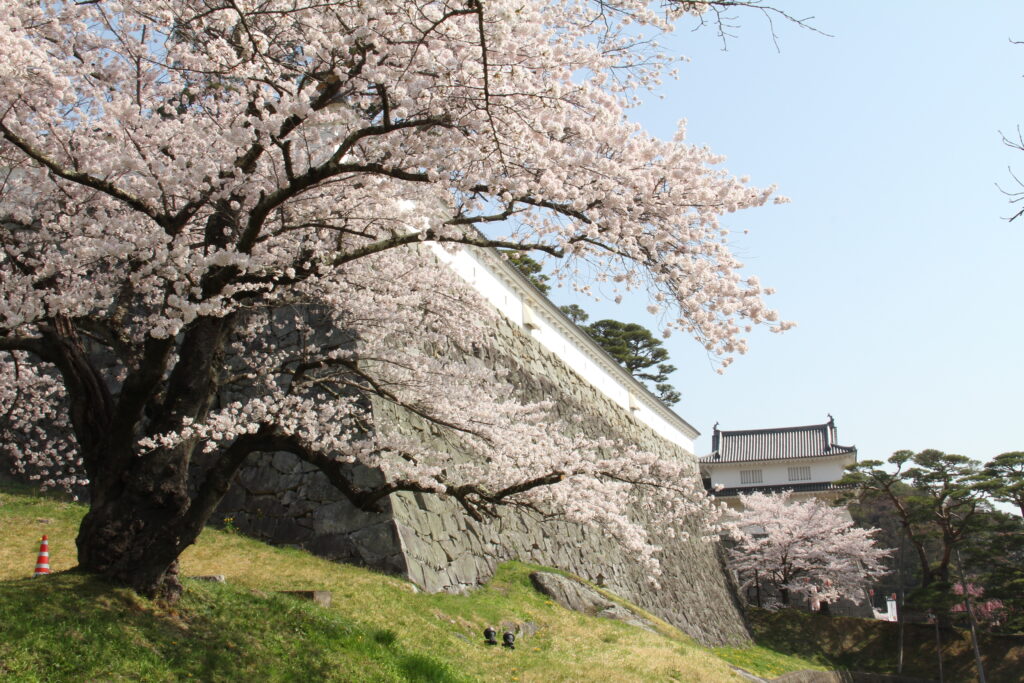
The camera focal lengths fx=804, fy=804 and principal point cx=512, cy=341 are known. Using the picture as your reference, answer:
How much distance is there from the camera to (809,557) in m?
29.5

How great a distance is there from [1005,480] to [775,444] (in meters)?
15.4

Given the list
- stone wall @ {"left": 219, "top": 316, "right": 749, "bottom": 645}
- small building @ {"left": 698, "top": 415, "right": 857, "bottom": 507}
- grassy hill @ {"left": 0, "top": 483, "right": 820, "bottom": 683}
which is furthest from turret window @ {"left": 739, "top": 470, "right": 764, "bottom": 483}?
grassy hill @ {"left": 0, "top": 483, "right": 820, "bottom": 683}

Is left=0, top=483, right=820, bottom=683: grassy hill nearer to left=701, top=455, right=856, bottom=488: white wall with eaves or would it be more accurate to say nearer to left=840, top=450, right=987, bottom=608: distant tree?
left=840, top=450, right=987, bottom=608: distant tree

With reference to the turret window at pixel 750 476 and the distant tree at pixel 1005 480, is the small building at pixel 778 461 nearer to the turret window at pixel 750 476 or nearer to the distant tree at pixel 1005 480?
the turret window at pixel 750 476

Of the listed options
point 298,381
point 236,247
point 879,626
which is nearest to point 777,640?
point 879,626

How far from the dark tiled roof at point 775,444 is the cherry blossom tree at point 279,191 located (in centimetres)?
3274

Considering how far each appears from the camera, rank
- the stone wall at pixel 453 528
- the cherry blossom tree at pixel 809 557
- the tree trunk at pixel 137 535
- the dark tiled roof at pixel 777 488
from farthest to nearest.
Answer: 1. the dark tiled roof at pixel 777 488
2. the cherry blossom tree at pixel 809 557
3. the stone wall at pixel 453 528
4. the tree trunk at pixel 137 535

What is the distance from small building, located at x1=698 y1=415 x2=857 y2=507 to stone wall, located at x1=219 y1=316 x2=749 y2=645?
1794 centimetres

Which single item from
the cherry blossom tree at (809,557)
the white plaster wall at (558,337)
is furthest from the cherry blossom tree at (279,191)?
the cherry blossom tree at (809,557)

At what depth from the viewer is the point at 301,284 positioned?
7.62m

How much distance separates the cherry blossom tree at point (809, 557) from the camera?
95.0 ft

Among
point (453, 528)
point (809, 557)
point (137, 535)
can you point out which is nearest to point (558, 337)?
point (453, 528)

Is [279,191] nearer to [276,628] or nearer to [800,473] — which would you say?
[276,628]

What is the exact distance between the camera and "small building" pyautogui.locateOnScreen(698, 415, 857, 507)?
36969mm
